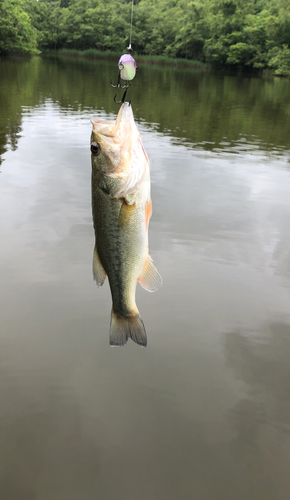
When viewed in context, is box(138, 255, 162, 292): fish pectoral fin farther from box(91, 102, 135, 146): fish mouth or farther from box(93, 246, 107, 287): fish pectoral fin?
box(91, 102, 135, 146): fish mouth

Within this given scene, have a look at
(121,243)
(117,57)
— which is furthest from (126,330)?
(117,57)

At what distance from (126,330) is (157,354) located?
7.33ft

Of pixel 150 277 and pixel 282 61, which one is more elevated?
pixel 282 61

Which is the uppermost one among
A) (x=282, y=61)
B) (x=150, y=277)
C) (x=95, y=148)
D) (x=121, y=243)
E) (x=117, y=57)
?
(x=117, y=57)

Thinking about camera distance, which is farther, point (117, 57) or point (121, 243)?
point (117, 57)

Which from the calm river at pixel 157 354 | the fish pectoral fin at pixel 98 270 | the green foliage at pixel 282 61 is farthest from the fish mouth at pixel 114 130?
the green foliage at pixel 282 61

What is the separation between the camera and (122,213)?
2.46 meters

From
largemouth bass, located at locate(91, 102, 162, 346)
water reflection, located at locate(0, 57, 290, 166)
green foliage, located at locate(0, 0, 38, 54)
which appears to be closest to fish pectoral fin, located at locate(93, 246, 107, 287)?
largemouth bass, located at locate(91, 102, 162, 346)

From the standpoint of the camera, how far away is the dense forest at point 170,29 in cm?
6620

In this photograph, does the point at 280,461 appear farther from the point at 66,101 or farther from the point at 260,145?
the point at 66,101

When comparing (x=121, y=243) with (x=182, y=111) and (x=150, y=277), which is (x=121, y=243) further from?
(x=182, y=111)

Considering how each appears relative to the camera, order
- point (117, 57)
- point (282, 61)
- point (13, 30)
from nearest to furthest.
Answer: point (282, 61) < point (13, 30) < point (117, 57)

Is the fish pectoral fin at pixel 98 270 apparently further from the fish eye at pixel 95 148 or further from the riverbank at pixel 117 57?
the riverbank at pixel 117 57

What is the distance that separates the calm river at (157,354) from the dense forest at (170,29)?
61070 millimetres
